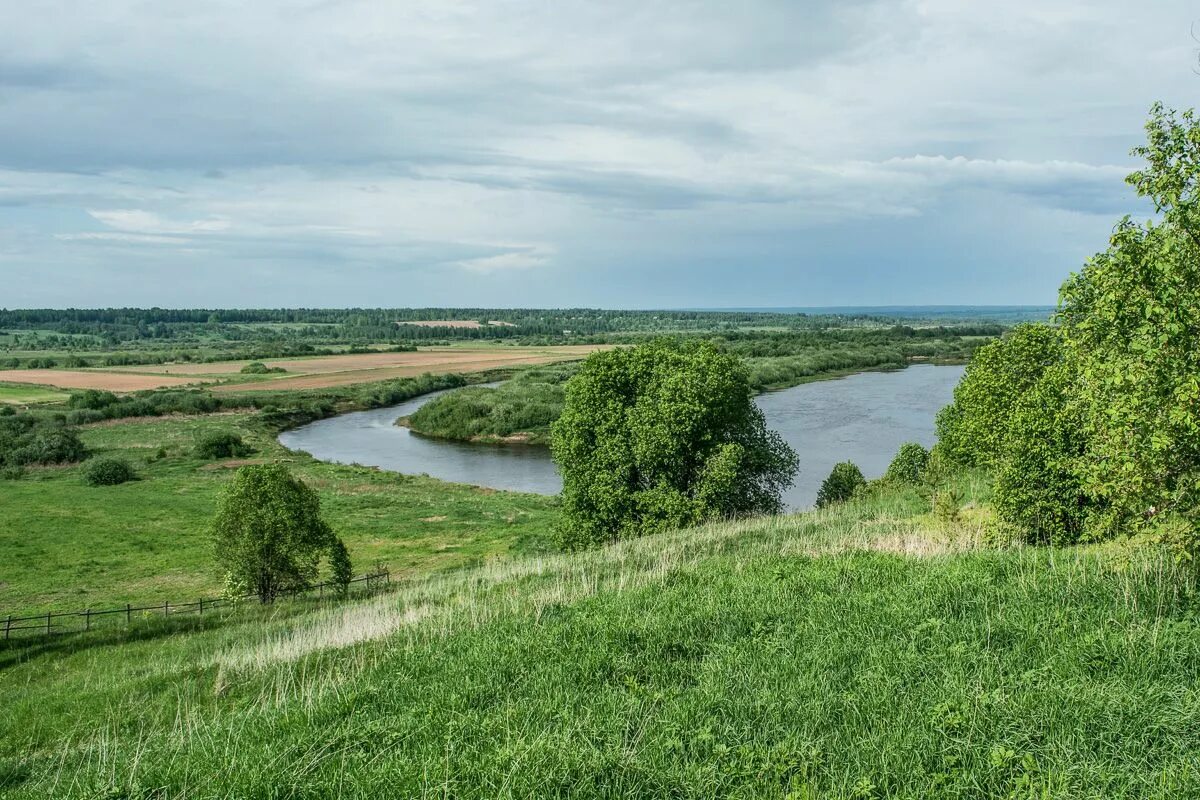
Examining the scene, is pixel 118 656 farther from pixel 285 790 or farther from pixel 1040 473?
pixel 1040 473

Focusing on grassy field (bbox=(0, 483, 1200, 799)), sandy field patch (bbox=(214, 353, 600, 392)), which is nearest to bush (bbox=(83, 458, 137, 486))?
sandy field patch (bbox=(214, 353, 600, 392))

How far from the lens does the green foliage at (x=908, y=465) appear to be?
98.8 ft

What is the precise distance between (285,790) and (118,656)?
16.4m

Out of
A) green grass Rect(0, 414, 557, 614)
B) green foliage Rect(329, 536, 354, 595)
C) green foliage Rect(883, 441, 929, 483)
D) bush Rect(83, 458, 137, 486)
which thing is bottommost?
green grass Rect(0, 414, 557, 614)

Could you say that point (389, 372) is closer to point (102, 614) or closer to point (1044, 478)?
point (102, 614)

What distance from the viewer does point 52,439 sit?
63.7 meters

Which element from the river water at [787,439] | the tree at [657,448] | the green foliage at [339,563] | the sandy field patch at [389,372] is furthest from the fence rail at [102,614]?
the sandy field patch at [389,372]

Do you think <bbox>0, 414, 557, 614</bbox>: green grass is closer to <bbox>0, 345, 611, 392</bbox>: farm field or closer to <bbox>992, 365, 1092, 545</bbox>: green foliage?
<bbox>992, 365, 1092, 545</bbox>: green foliage

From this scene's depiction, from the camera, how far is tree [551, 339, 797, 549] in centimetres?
2316

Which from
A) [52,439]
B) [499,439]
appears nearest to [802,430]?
[499,439]

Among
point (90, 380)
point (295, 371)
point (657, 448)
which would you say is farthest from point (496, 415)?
point (90, 380)

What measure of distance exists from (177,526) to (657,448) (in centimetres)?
3131

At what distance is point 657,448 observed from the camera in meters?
23.2

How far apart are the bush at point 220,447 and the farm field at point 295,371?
37491mm
